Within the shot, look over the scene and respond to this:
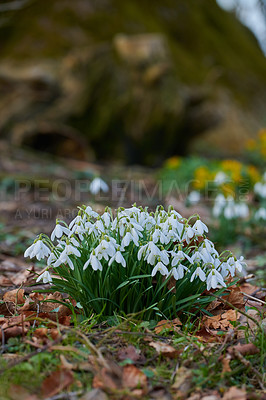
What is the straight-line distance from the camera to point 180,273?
5.37ft

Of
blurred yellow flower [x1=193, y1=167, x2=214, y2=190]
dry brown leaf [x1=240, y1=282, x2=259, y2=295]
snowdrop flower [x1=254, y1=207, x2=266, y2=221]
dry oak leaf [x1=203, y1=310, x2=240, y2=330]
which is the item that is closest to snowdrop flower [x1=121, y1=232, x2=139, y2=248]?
dry oak leaf [x1=203, y1=310, x2=240, y2=330]

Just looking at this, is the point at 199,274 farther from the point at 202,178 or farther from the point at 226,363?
the point at 202,178

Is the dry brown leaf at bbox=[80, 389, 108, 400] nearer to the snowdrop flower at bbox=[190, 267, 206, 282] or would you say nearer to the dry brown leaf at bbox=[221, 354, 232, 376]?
the dry brown leaf at bbox=[221, 354, 232, 376]

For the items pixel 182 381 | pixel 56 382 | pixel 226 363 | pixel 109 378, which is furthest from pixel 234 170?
pixel 56 382

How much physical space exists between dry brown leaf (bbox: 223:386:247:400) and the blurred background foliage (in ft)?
18.8

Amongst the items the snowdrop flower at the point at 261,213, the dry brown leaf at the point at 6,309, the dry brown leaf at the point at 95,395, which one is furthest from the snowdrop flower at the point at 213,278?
the snowdrop flower at the point at 261,213

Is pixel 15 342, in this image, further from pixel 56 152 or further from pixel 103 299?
pixel 56 152

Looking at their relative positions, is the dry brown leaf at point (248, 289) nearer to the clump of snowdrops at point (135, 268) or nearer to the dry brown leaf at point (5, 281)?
the clump of snowdrops at point (135, 268)

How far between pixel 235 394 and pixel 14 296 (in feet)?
3.85

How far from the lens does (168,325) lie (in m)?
1.69

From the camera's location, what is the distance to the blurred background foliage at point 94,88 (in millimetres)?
6766

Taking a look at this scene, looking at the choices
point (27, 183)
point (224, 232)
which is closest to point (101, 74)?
point (27, 183)

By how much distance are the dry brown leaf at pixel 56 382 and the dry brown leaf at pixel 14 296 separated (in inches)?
29.5

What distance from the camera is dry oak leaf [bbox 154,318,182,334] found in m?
1.63
